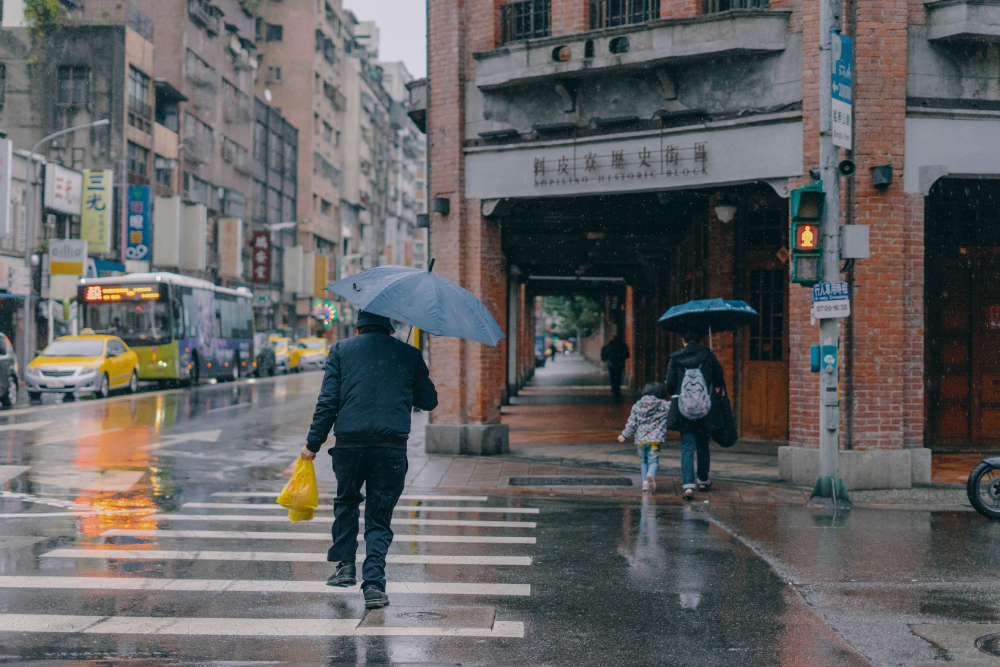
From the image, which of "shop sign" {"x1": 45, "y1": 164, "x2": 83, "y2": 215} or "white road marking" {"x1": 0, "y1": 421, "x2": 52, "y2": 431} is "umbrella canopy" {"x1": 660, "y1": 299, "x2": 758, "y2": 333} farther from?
"shop sign" {"x1": 45, "y1": 164, "x2": 83, "y2": 215}

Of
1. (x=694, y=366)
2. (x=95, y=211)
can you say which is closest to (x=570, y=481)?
(x=694, y=366)

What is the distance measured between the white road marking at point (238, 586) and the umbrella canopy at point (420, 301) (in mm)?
1661

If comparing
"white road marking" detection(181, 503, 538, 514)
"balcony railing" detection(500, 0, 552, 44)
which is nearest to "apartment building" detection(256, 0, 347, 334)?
"balcony railing" detection(500, 0, 552, 44)

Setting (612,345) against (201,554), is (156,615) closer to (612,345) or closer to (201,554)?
(201,554)

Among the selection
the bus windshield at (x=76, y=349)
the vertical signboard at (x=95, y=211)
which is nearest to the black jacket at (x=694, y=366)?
the bus windshield at (x=76, y=349)

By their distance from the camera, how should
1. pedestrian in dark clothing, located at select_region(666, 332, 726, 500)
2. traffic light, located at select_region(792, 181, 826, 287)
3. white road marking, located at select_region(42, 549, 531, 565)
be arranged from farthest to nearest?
1. pedestrian in dark clothing, located at select_region(666, 332, 726, 500)
2. traffic light, located at select_region(792, 181, 826, 287)
3. white road marking, located at select_region(42, 549, 531, 565)

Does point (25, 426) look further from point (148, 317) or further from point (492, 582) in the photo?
point (148, 317)

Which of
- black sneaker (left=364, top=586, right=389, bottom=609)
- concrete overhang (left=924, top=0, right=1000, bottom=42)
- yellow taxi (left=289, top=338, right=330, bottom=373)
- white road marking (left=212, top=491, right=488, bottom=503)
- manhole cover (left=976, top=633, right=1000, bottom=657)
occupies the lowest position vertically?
white road marking (left=212, top=491, right=488, bottom=503)

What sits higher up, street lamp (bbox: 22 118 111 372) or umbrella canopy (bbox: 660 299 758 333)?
street lamp (bbox: 22 118 111 372)

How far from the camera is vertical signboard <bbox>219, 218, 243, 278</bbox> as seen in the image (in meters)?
58.0

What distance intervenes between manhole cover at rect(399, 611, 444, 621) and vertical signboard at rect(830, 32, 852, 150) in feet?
24.0

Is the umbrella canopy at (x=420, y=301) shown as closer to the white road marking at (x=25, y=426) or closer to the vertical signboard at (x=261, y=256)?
the white road marking at (x=25, y=426)

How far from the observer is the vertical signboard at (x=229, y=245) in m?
58.0

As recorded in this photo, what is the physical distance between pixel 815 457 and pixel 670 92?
5053 millimetres
